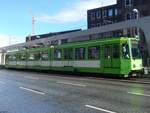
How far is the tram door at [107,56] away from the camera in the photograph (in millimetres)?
28938

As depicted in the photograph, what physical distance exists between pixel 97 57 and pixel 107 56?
162cm

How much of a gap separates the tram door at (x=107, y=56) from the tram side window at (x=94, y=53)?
42.4 inches

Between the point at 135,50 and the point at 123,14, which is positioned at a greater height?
the point at 123,14

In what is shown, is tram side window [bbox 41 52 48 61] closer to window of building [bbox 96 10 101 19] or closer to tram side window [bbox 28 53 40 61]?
Result: tram side window [bbox 28 53 40 61]

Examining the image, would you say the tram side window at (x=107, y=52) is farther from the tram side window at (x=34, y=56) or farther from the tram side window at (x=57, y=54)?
the tram side window at (x=34, y=56)

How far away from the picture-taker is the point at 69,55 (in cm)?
3581

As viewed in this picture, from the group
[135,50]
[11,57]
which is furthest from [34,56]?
[135,50]

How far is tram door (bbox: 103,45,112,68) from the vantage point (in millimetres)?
28938

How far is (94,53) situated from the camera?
31.4 metres

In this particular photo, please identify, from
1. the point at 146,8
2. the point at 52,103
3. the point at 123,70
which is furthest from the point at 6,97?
the point at 146,8

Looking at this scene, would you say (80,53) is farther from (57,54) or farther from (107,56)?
(57,54)

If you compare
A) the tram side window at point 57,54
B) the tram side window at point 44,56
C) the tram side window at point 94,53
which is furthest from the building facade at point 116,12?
the tram side window at point 94,53

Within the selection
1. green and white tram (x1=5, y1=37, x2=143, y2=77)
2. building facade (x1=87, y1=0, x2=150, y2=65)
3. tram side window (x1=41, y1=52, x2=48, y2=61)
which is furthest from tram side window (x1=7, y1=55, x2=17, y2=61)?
building facade (x1=87, y1=0, x2=150, y2=65)

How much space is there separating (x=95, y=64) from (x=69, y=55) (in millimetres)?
5335
